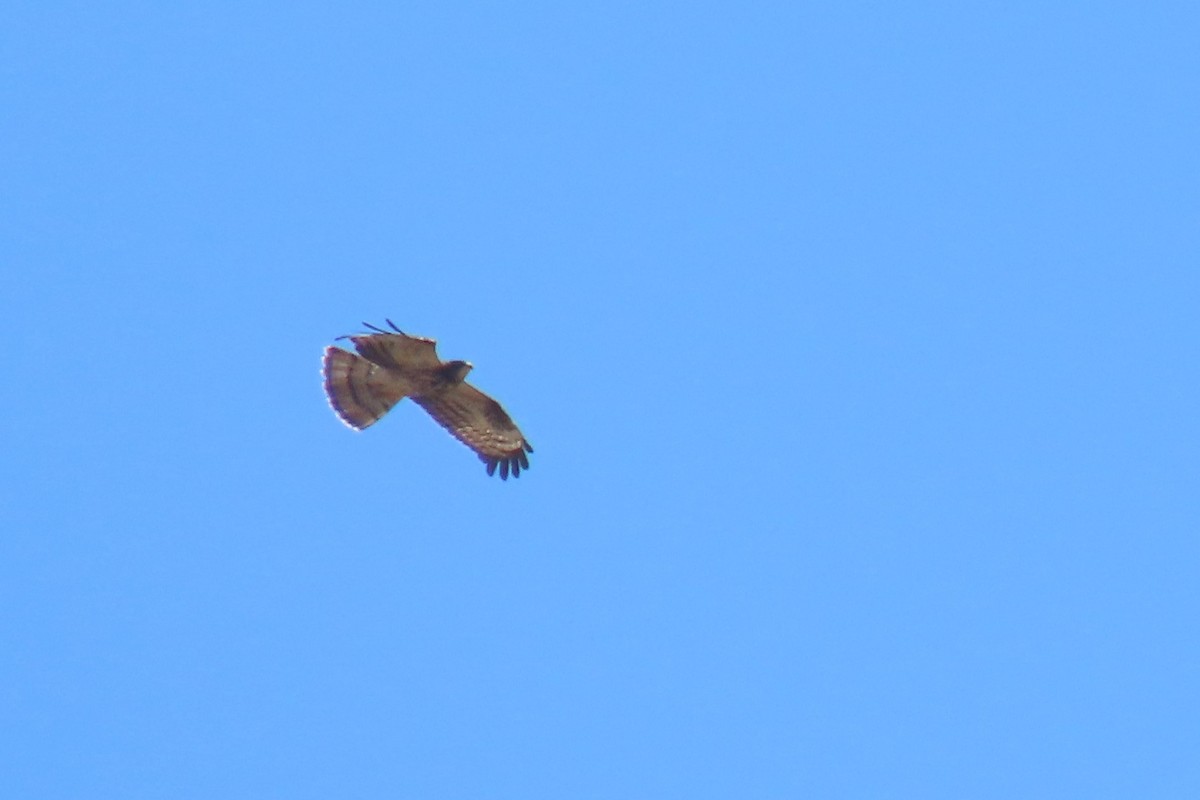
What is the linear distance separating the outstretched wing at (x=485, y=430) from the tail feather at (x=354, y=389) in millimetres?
423

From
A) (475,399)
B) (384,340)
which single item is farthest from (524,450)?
(384,340)

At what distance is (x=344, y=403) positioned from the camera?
15.2 m

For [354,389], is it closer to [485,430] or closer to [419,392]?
[419,392]

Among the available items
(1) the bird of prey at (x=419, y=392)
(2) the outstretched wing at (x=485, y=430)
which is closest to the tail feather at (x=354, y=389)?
(1) the bird of prey at (x=419, y=392)

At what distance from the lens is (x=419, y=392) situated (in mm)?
15422

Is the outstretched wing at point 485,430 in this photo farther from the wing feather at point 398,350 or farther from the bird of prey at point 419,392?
the wing feather at point 398,350

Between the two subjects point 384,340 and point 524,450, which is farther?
point 524,450

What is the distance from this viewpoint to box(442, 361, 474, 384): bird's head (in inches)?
590

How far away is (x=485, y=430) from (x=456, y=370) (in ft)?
2.50

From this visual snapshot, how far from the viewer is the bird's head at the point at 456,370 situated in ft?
49.2

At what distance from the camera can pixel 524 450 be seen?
15.6 meters

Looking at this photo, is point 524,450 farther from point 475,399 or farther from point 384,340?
point 384,340

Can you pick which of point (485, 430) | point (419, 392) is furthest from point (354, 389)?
point (485, 430)

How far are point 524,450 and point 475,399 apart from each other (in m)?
0.54
